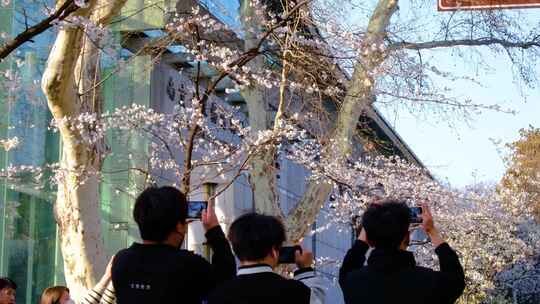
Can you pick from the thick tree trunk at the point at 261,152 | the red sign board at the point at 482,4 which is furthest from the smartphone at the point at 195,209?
the thick tree trunk at the point at 261,152

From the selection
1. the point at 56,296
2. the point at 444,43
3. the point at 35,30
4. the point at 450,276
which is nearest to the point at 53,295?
the point at 56,296

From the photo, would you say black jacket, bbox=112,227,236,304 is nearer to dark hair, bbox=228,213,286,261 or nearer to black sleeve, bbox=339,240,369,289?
dark hair, bbox=228,213,286,261

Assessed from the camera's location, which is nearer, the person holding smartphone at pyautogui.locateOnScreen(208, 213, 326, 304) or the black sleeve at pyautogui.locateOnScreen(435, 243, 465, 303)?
the person holding smartphone at pyautogui.locateOnScreen(208, 213, 326, 304)

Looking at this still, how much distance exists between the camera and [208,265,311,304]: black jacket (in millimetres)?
3959

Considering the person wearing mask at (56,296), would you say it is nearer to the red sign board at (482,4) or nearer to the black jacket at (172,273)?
the black jacket at (172,273)

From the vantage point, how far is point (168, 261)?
4.10 metres

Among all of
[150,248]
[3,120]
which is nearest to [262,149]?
[3,120]

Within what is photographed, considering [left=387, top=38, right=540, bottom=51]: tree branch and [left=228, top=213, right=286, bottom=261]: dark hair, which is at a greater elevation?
[left=387, top=38, right=540, bottom=51]: tree branch

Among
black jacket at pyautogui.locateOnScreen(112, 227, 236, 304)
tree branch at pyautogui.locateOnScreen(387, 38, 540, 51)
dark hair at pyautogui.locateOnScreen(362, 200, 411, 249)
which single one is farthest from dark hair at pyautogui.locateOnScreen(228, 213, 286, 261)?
tree branch at pyautogui.locateOnScreen(387, 38, 540, 51)

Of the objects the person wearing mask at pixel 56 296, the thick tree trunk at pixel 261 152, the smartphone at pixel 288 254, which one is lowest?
the person wearing mask at pixel 56 296

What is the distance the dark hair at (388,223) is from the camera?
436cm

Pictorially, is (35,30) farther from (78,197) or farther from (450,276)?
(78,197)


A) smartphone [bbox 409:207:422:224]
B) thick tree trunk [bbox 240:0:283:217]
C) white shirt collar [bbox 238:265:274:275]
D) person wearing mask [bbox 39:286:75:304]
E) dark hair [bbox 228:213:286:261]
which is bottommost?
person wearing mask [bbox 39:286:75:304]

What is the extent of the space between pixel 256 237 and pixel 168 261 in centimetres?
39
